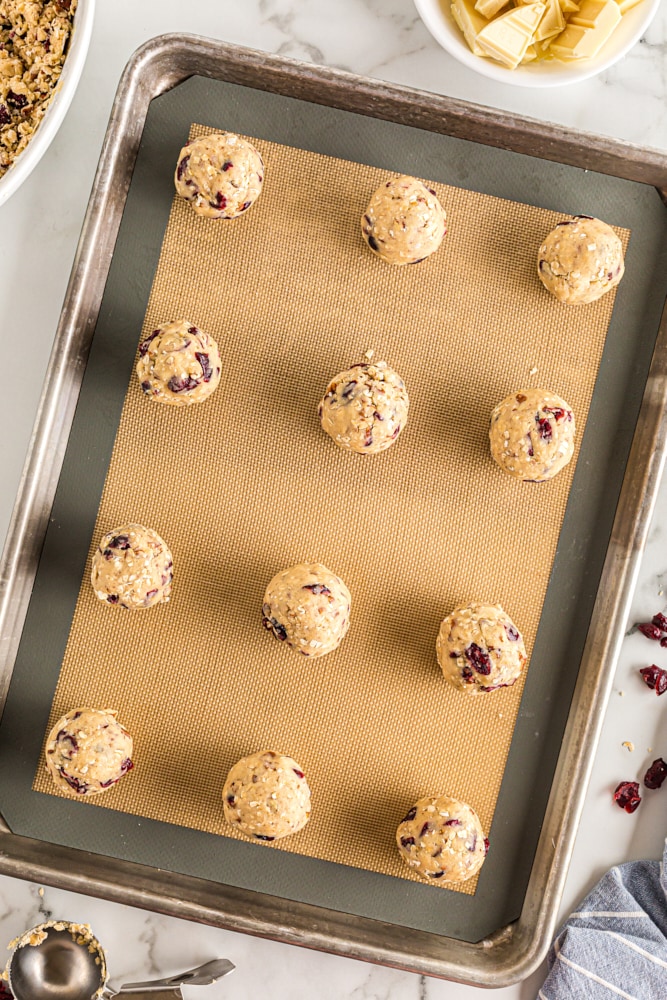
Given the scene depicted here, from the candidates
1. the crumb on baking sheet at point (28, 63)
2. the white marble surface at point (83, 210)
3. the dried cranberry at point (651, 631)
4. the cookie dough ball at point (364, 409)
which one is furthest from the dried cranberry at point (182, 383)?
the dried cranberry at point (651, 631)

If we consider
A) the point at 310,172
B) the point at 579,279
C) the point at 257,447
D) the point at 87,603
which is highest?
the point at 310,172

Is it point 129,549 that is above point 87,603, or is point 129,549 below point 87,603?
above

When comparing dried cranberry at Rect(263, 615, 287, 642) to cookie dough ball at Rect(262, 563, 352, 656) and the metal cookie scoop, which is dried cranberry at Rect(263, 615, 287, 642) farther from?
the metal cookie scoop

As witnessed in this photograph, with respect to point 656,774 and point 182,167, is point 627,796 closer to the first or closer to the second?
point 656,774

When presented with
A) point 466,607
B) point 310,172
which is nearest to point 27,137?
point 310,172

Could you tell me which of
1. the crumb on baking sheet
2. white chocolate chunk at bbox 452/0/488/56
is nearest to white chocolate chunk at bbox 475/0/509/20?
white chocolate chunk at bbox 452/0/488/56

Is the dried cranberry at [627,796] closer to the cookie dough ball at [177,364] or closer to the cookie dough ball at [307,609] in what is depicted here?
the cookie dough ball at [307,609]

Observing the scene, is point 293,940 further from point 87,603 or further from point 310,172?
point 310,172

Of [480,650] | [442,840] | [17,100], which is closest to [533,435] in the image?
[480,650]
